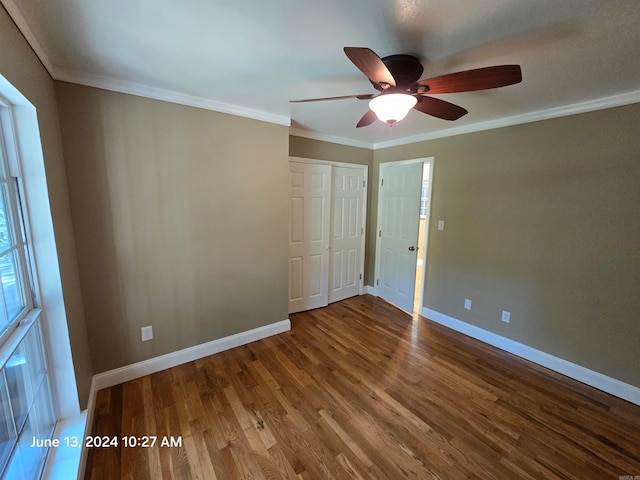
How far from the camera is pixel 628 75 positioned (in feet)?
5.52

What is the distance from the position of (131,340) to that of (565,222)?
3.86 metres

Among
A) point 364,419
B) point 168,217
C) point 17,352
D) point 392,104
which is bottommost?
point 364,419

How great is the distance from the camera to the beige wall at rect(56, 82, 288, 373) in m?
1.91

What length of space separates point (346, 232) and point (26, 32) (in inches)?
130

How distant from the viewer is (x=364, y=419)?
1.85 m

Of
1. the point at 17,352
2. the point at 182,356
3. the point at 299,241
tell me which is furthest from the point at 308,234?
the point at 17,352

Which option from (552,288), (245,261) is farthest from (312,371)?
(552,288)

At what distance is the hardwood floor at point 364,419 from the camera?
5.01ft

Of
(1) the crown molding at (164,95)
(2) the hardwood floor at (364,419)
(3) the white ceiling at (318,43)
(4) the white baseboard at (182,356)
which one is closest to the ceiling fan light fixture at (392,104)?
(3) the white ceiling at (318,43)

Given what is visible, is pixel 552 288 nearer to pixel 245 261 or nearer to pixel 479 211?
pixel 479 211

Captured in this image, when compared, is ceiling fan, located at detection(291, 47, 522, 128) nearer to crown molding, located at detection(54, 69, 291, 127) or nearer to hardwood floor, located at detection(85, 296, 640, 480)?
crown molding, located at detection(54, 69, 291, 127)

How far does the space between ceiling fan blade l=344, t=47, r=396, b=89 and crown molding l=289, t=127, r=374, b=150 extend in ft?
6.26

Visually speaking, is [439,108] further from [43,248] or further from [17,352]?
[17,352]

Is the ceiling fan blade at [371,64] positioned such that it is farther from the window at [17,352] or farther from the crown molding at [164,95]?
the window at [17,352]
